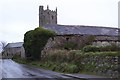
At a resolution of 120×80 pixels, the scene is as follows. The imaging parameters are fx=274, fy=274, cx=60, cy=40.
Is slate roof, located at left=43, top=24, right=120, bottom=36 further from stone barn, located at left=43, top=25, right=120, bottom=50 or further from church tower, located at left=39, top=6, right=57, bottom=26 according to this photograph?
church tower, located at left=39, top=6, right=57, bottom=26

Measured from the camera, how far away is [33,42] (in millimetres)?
47656

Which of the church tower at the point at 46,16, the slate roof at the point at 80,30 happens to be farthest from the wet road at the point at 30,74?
the church tower at the point at 46,16

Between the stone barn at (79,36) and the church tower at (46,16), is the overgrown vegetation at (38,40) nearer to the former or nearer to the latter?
the stone barn at (79,36)

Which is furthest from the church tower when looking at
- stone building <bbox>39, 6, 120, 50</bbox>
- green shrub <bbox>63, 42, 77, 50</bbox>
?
green shrub <bbox>63, 42, 77, 50</bbox>

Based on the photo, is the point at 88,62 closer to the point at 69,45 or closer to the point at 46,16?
the point at 69,45

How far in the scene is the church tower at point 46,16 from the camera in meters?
84.8

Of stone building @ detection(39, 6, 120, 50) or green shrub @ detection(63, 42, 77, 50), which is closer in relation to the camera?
green shrub @ detection(63, 42, 77, 50)

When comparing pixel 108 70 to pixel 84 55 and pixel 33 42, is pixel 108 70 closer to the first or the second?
pixel 84 55

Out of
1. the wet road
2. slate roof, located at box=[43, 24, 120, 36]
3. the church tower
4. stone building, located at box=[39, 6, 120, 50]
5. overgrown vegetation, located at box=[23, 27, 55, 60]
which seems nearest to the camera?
the wet road

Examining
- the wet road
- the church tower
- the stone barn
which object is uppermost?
the church tower

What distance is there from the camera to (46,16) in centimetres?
8719

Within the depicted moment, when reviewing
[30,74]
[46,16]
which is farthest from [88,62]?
[46,16]

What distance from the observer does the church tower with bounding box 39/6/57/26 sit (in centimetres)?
8480

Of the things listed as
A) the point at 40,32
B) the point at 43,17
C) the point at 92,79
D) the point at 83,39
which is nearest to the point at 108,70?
the point at 92,79
